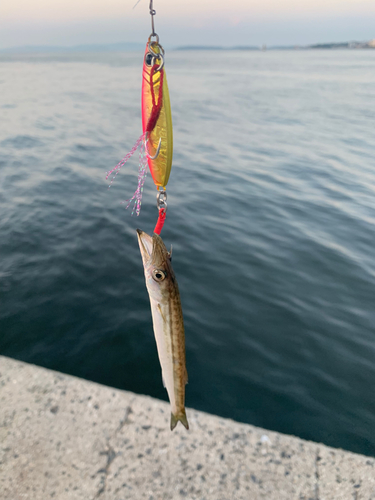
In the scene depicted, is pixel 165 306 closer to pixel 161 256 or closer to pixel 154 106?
pixel 161 256

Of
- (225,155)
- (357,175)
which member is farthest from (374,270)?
(225,155)

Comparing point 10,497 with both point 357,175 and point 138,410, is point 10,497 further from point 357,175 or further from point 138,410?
point 357,175

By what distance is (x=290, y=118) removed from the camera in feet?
96.9

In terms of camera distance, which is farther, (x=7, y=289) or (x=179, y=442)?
(x=7, y=289)

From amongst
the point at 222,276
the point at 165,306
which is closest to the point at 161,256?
the point at 165,306

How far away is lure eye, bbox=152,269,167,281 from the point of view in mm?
2553

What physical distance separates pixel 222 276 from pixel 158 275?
656 cm

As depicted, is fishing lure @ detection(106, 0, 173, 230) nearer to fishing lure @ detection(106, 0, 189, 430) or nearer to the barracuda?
fishing lure @ detection(106, 0, 189, 430)

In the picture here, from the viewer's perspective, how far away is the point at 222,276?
9000 mm

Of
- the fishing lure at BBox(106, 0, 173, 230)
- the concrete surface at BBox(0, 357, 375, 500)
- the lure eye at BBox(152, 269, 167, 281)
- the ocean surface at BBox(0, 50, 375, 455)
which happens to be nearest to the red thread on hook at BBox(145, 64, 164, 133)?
the fishing lure at BBox(106, 0, 173, 230)

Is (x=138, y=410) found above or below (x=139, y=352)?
above

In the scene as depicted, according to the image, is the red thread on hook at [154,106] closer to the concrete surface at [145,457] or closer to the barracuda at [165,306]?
the barracuda at [165,306]

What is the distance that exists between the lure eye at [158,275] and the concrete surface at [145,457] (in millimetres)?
2480

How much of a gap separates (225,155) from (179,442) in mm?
17979
